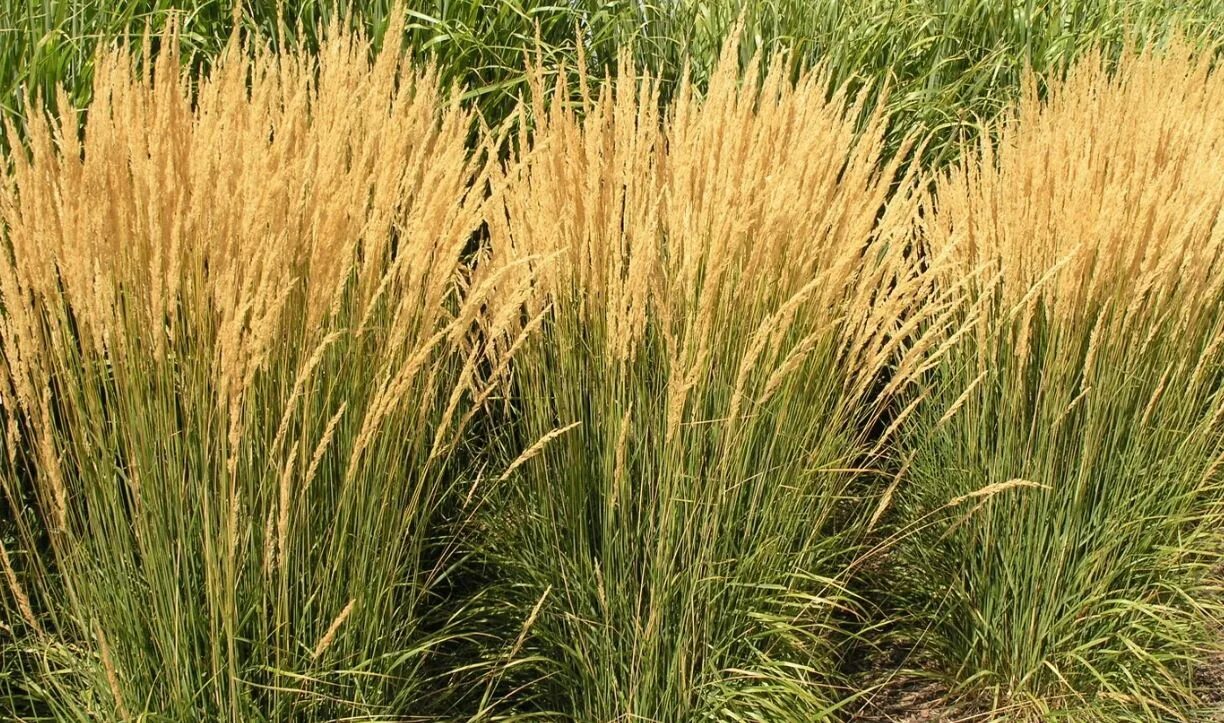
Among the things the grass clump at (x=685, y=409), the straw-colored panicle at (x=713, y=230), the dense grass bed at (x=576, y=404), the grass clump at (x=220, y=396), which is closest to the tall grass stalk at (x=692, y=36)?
the dense grass bed at (x=576, y=404)

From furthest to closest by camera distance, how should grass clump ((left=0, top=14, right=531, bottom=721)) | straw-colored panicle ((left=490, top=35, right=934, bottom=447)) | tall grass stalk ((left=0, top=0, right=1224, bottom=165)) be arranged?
tall grass stalk ((left=0, top=0, right=1224, bottom=165)) < straw-colored panicle ((left=490, top=35, right=934, bottom=447)) < grass clump ((left=0, top=14, right=531, bottom=721))

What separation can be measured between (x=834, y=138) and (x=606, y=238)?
68cm

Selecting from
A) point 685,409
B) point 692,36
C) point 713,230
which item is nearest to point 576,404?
point 685,409

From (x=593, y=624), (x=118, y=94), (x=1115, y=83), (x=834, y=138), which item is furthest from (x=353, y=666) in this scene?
(x=1115, y=83)

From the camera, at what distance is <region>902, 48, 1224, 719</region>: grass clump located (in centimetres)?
290

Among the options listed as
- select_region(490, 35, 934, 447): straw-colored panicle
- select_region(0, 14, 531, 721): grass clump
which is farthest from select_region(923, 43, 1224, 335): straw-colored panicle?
select_region(0, 14, 531, 721): grass clump

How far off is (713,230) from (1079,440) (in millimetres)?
1146

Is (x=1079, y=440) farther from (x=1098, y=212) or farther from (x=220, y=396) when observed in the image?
(x=220, y=396)

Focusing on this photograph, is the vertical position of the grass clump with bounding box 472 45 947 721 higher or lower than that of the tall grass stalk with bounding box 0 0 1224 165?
lower

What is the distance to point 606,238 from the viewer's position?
2539 mm

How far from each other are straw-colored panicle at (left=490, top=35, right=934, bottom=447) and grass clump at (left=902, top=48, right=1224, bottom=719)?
443 millimetres

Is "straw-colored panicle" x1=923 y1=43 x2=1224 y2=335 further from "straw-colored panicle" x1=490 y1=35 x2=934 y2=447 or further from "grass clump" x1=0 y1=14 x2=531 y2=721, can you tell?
"grass clump" x1=0 y1=14 x2=531 y2=721

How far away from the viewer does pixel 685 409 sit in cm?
250

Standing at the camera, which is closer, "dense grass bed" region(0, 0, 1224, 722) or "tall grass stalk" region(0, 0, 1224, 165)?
"dense grass bed" region(0, 0, 1224, 722)
